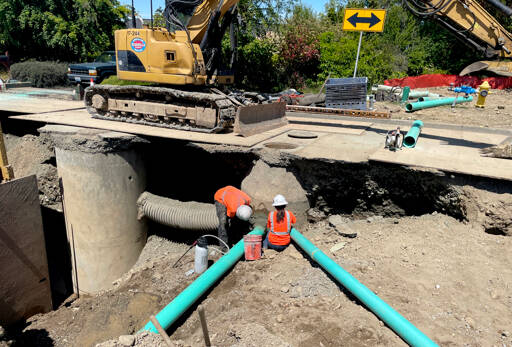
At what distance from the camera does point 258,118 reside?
8.54 meters

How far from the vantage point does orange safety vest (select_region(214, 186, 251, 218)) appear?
6168 mm

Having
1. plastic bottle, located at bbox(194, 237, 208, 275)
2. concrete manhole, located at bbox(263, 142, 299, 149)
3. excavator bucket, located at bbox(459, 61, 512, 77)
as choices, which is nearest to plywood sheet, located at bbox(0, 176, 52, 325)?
plastic bottle, located at bbox(194, 237, 208, 275)

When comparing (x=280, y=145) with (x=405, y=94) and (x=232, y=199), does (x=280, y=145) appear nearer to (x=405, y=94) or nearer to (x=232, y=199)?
(x=232, y=199)

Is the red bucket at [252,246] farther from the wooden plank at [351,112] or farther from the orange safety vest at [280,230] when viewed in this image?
the wooden plank at [351,112]

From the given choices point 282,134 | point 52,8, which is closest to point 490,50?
point 282,134

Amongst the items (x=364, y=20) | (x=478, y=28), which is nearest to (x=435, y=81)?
(x=478, y=28)

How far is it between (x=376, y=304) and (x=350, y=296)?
1.72ft

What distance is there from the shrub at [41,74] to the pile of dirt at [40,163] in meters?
8.49

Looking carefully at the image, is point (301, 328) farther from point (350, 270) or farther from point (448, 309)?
point (448, 309)

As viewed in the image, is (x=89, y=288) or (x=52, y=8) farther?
(x=52, y=8)

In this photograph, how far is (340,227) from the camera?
6043mm

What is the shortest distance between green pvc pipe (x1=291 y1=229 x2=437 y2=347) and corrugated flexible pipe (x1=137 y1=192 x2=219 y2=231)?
2.73 meters

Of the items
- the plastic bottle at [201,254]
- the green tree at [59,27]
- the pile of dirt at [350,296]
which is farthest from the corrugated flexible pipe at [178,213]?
the green tree at [59,27]

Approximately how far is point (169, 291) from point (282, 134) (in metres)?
4.21
